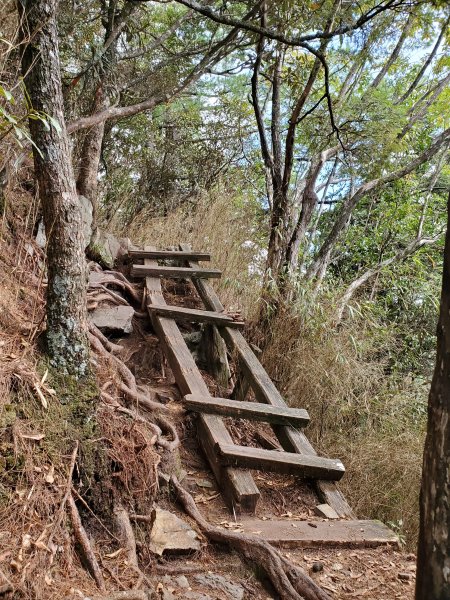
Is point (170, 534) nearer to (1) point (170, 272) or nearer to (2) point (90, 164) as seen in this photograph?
(1) point (170, 272)

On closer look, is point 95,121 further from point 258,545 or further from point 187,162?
point 187,162

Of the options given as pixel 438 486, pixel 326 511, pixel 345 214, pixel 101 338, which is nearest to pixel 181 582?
pixel 326 511

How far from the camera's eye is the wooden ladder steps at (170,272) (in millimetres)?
4777

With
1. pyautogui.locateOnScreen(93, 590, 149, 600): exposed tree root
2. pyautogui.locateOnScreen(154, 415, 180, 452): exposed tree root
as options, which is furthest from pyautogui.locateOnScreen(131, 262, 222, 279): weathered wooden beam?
pyautogui.locateOnScreen(93, 590, 149, 600): exposed tree root

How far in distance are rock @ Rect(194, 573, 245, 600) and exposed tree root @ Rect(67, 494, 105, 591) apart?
20.0 inches

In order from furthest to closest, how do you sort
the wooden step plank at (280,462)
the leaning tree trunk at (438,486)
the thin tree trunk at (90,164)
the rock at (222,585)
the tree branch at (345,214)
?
the tree branch at (345,214) → the thin tree trunk at (90,164) → the wooden step plank at (280,462) → the rock at (222,585) → the leaning tree trunk at (438,486)

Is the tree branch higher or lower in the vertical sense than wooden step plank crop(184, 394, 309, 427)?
higher

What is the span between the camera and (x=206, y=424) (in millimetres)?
3201

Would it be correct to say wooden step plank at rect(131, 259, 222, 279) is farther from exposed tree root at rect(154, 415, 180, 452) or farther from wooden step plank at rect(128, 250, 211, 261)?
exposed tree root at rect(154, 415, 180, 452)

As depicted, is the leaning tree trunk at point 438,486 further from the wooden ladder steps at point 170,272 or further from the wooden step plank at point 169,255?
the wooden step plank at point 169,255

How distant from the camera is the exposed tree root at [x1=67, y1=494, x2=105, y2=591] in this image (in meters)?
1.88

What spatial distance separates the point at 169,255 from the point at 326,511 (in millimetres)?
3132

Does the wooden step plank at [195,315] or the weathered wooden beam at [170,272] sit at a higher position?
the weathered wooden beam at [170,272]

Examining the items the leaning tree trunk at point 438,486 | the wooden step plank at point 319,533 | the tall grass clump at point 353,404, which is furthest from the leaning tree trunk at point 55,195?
the tall grass clump at point 353,404
